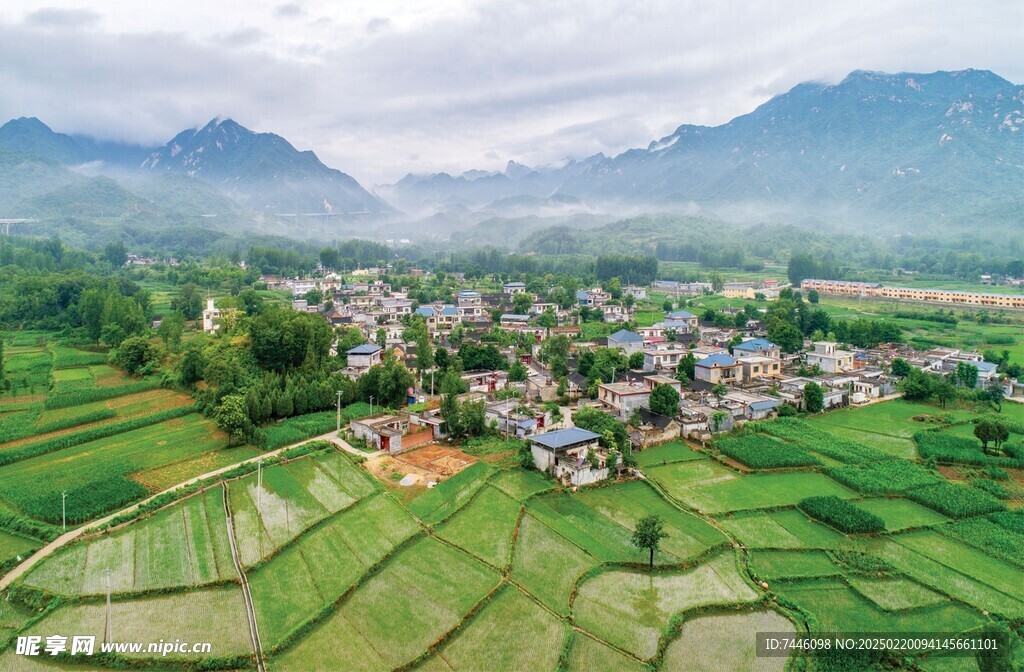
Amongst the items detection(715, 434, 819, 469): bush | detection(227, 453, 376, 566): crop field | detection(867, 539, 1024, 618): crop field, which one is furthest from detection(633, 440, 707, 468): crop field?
detection(227, 453, 376, 566): crop field

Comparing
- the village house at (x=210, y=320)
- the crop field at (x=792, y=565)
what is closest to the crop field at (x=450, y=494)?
the crop field at (x=792, y=565)

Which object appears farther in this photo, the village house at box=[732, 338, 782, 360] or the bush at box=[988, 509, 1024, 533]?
the village house at box=[732, 338, 782, 360]

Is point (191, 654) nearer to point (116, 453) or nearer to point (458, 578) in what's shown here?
point (458, 578)

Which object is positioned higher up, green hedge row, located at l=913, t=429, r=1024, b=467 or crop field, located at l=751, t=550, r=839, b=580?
green hedge row, located at l=913, t=429, r=1024, b=467

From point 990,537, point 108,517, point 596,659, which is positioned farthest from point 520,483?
point 990,537

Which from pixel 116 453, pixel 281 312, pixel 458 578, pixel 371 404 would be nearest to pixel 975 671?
pixel 458 578

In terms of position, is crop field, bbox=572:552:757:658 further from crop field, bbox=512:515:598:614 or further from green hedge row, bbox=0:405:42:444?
green hedge row, bbox=0:405:42:444

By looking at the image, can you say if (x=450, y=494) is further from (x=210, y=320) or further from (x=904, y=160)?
(x=904, y=160)

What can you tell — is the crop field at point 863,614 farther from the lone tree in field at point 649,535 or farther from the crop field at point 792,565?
the lone tree in field at point 649,535
